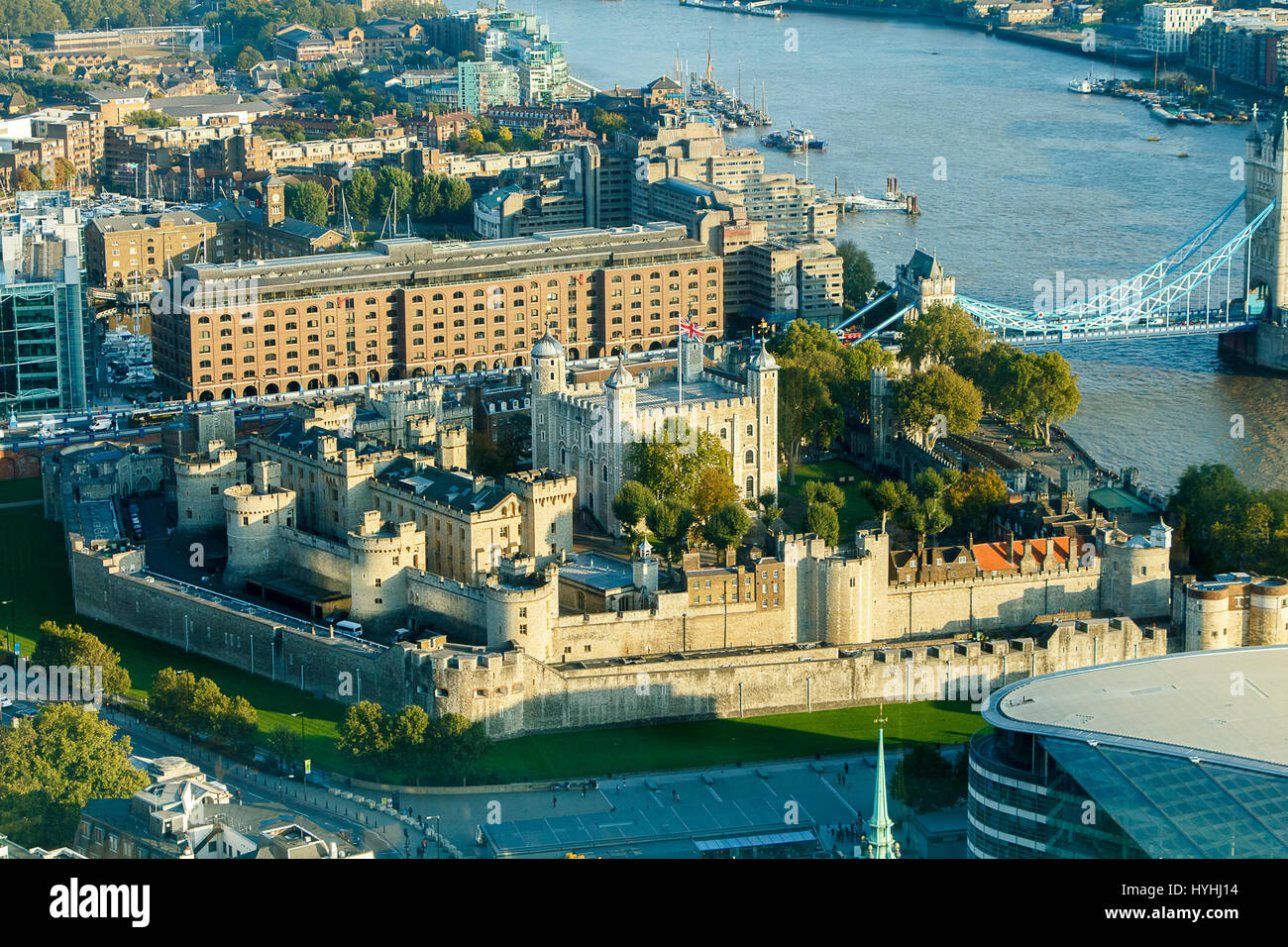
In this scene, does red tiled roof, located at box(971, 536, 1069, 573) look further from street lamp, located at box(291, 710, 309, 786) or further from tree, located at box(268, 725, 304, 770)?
tree, located at box(268, 725, 304, 770)

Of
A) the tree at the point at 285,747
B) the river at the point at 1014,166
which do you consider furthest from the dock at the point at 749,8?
the tree at the point at 285,747

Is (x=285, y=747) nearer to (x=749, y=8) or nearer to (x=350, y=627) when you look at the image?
(x=350, y=627)

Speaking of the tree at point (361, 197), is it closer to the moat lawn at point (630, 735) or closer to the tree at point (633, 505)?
the tree at point (633, 505)

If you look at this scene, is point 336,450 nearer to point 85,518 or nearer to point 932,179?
point 85,518
